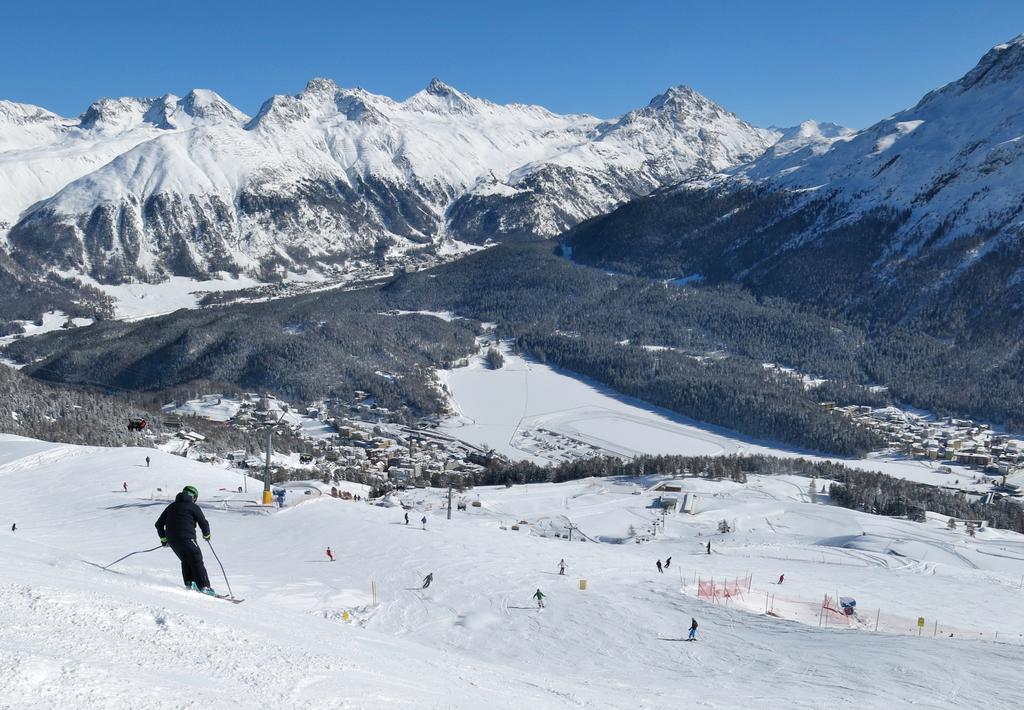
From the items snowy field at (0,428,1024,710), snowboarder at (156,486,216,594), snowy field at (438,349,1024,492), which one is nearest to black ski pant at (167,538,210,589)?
snowboarder at (156,486,216,594)

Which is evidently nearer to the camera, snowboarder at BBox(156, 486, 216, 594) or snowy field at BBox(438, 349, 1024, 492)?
snowboarder at BBox(156, 486, 216, 594)

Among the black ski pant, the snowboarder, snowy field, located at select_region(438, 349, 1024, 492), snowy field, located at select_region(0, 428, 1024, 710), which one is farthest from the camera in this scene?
snowy field, located at select_region(438, 349, 1024, 492)

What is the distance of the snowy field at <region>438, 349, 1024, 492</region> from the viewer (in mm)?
110875

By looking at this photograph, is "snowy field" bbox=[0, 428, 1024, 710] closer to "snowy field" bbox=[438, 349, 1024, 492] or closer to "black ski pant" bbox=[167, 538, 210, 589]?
"black ski pant" bbox=[167, 538, 210, 589]

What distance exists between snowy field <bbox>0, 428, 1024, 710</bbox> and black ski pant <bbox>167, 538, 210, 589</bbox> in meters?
0.72

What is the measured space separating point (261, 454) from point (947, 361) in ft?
442

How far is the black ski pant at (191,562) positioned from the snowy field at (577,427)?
9129cm

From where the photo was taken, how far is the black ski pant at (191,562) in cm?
1712

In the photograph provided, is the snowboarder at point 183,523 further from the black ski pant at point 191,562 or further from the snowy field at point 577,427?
the snowy field at point 577,427

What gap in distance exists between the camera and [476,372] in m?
165

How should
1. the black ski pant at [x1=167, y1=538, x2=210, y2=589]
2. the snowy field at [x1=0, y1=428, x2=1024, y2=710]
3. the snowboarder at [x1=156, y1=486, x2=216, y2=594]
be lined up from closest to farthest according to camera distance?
1. the snowy field at [x1=0, y1=428, x2=1024, y2=710]
2. the snowboarder at [x1=156, y1=486, x2=216, y2=594]
3. the black ski pant at [x1=167, y1=538, x2=210, y2=589]

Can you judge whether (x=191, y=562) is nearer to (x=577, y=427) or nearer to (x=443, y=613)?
(x=443, y=613)

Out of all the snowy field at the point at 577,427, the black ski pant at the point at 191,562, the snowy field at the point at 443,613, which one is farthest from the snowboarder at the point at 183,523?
the snowy field at the point at 577,427

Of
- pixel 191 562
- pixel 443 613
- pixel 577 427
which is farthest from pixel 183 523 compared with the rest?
pixel 577 427
